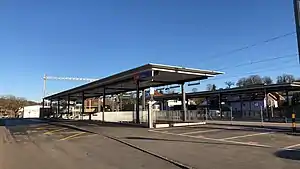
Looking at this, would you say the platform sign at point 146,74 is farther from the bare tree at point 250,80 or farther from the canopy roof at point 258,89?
the bare tree at point 250,80

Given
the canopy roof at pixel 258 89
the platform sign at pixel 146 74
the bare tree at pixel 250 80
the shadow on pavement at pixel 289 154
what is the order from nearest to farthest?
1. the shadow on pavement at pixel 289 154
2. the platform sign at pixel 146 74
3. the canopy roof at pixel 258 89
4. the bare tree at pixel 250 80

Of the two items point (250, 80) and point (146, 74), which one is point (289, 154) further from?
point (250, 80)

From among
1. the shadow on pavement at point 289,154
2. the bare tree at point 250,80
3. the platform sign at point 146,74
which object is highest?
the bare tree at point 250,80

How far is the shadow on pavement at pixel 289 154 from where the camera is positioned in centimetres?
871

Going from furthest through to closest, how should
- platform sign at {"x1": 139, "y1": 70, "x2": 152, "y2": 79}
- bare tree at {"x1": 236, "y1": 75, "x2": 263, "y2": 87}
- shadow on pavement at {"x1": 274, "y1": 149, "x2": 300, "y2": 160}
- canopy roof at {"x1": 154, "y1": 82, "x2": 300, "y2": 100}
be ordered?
bare tree at {"x1": 236, "y1": 75, "x2": 263, "y2": 87} → canopy roof at {"x1": 154, "y1": 82, "x2": 300, "y2": 100} → platform sign at {"x1": 139, "y1": 70, "x2": 152, "y2": 79} → shadow on pavement at {"x1": 274, "y1": 149, "x2": 300, "y2": 160}

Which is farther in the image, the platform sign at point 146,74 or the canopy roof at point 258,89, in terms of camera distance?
the canopy roof at point 258,89

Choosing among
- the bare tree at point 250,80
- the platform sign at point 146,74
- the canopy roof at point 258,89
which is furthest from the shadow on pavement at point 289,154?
the bare tree at point 250,80

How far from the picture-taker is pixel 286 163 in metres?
7.87

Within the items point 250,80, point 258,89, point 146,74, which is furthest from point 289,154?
point 250,80

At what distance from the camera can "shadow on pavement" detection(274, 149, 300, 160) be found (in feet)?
28.6

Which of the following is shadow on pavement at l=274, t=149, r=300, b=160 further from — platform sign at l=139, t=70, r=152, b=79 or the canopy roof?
the canopy roof

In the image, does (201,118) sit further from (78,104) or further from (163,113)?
(78,104)

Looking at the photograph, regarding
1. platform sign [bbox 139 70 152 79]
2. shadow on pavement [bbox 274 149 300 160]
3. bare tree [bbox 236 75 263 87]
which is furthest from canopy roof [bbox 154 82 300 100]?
bare tree [bbox 236 75 263 87]

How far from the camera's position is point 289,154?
30.4 feet
